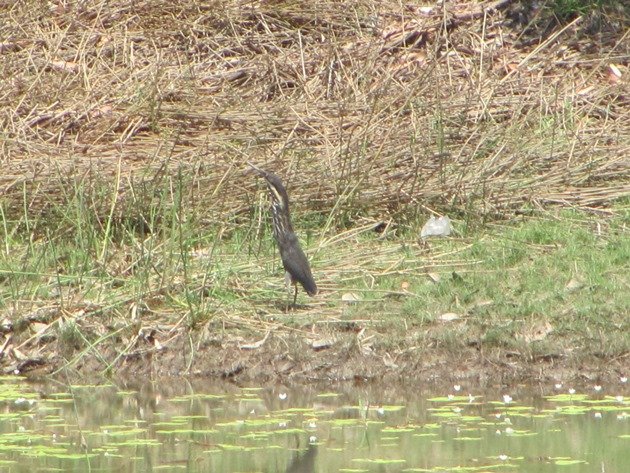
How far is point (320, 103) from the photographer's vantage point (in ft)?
38.5

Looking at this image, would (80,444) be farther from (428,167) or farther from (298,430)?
(428,167)

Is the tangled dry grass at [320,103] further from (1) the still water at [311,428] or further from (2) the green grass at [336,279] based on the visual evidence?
(1) the still water at [311,428]

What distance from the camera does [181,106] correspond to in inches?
467

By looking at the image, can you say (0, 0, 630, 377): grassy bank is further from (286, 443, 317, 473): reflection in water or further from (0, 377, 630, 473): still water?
(286, 443, 317, 473): reflection in water

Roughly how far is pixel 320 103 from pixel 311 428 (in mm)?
5885

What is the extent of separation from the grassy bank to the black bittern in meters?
0.23

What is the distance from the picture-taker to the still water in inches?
222

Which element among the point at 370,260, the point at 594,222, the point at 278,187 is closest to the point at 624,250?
the point at 594,222

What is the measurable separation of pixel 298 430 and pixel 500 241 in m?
3.47

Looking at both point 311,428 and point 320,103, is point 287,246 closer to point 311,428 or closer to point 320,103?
point 311,428

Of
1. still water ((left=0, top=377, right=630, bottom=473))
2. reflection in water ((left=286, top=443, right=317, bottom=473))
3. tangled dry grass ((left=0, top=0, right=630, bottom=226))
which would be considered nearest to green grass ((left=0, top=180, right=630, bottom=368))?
tangled dry grass ((left=0, top=0, right=630, bottom=226))

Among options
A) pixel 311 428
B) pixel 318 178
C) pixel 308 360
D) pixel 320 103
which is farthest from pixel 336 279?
pixel 320 103

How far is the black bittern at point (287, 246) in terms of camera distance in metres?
8.00

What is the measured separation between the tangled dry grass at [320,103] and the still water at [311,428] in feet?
8.23
